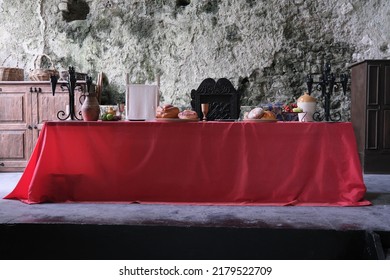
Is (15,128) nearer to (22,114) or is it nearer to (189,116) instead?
(22,114)

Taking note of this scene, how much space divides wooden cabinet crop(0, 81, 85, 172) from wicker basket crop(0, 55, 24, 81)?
0.50ft

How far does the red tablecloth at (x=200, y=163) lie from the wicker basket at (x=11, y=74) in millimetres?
2773

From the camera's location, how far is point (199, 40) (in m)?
5.59

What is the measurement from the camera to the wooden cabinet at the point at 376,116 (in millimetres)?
4871

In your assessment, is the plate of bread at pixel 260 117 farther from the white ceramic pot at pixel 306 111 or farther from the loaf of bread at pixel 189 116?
the loaf of bread at pixel 189 116

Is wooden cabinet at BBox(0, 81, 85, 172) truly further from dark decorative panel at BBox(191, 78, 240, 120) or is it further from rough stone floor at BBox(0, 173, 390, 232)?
rough stone floor at BBox(0, 173, 390, 232)

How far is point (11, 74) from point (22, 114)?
0.59m

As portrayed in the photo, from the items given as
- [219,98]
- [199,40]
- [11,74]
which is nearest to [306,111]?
[219,98]

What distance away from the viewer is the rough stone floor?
7.79 feet

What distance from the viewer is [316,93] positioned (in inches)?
216

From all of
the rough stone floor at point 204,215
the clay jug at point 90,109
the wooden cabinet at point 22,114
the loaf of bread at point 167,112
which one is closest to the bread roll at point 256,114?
the loaf of bread at point 167,112

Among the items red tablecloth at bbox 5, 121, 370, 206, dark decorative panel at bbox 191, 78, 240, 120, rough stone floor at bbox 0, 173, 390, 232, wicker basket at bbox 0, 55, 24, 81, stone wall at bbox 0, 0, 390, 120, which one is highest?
stone wall at bbox 0, 0, 390, 120

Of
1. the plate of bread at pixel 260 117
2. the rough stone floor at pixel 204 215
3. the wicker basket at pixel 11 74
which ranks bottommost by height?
the rough stone floor at pixel 204 215

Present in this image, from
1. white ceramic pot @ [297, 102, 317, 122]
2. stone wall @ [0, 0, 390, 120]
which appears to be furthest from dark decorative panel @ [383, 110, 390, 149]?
white ceramic pot @ [297, 102, 317, 122]
